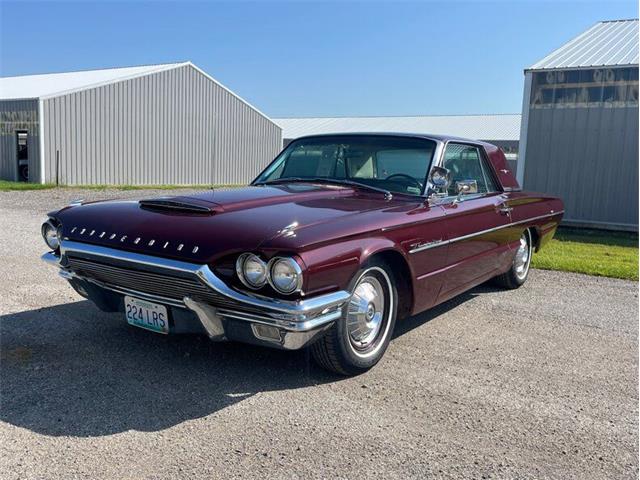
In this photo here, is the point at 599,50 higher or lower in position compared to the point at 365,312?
higher

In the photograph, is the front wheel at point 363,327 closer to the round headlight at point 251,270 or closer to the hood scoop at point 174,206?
the round headlight at point 251,270

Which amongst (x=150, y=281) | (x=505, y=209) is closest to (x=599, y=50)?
(x=505, y=209)

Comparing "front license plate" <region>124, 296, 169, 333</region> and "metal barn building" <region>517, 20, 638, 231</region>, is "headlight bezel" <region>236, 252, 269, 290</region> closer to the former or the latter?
"front license plate" <region>124, 296, 169, 333</region>

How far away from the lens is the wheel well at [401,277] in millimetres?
Answer: 3879

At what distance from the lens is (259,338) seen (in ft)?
10.5

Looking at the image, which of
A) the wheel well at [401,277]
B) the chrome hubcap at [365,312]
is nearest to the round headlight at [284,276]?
the chrome hubcap at [365,312]

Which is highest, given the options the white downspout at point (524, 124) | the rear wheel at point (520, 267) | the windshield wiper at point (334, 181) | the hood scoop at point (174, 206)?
the white downspout at point (524, 124)

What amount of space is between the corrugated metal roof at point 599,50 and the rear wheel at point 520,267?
6.76 meters

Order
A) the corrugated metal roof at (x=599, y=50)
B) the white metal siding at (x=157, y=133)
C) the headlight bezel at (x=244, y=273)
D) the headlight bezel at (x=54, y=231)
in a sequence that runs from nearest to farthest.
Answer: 1. the headlight bezel at (x=244, y=273)
2. the headlight bezel at (x=54, y=231)
3. the corrugated metal roof at (x=599, y=50)
4. the white metal siding at (x=157, y=133)

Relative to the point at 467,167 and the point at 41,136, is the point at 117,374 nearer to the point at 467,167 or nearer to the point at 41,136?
the point at 467,167

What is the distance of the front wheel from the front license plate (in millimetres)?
900

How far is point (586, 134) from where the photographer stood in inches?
468

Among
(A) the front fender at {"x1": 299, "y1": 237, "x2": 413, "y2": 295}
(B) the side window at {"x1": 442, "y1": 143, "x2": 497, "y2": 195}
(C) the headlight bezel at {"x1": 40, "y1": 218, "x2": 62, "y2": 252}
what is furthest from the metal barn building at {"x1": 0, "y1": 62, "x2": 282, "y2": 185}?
(A) the front fender at {"x1": 299, "y1": 237, "x2": 413, "y2": 295}

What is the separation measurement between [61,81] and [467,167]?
23737 millimetres
